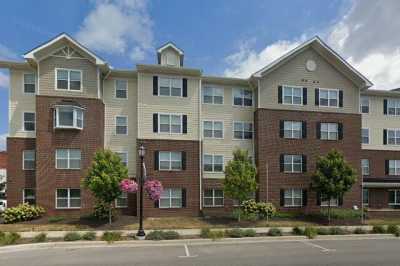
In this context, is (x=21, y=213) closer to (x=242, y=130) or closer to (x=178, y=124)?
(x=178, y=124)

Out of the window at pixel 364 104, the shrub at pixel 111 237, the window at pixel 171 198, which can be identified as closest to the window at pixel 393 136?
the window at pixel 364 104

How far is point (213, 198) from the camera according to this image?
26359 millimetres

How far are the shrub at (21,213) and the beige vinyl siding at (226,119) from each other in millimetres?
13003

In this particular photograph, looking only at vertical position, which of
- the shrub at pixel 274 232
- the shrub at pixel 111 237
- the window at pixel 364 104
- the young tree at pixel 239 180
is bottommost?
the shrub at pixel 274 232

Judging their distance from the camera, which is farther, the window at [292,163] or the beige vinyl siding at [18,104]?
the window at [292,163]

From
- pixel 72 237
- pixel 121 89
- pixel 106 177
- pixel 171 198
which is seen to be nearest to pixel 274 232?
pixel 171 198

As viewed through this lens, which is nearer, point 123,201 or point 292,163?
point 123,201

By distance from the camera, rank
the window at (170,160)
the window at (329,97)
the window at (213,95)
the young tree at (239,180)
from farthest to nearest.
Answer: the window at (329,97)
the window at (213,95)
the window at (170,160)
the young tree at (239,180)

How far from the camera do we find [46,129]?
23109 mm

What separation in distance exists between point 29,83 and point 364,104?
30.0 metres

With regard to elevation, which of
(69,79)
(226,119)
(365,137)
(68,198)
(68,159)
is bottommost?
(68,198)

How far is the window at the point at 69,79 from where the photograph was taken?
930 inches

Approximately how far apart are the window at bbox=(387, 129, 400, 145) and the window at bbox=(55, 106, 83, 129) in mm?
29052

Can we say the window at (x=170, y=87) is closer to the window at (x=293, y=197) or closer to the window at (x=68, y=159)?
the window at (x=68, y=159)
